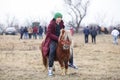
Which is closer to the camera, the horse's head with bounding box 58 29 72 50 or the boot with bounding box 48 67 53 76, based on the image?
the horse's head with bounding box 58 29 72 50

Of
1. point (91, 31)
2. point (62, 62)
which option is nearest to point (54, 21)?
point (62, 62)

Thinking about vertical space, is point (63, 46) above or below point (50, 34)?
below

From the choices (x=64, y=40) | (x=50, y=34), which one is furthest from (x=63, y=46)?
(x=50, y=34)

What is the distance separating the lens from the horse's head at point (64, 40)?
1168cm

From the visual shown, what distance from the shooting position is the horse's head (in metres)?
11.7

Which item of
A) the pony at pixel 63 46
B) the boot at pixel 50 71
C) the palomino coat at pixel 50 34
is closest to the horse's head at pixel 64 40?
the pony at pixel 63 46

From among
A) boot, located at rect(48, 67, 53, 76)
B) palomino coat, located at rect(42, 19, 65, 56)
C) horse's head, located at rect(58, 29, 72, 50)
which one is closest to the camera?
horse's head, located at rect(58, 29, 72, 50)

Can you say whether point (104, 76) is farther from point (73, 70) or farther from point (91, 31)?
point (91, 31)

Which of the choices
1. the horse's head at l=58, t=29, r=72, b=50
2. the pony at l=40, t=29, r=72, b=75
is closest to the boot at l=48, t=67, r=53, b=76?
the pony at l=40, t=29, r=72, b=75

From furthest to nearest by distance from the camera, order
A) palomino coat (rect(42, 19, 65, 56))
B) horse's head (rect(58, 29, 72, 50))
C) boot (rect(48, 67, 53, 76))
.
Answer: boot (rect(48, 67, 53, 76)) < palomino coat (rect(42, 19, 65, 56)) < horse's head (rect(58, 29, 72, 50))

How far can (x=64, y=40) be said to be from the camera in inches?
462

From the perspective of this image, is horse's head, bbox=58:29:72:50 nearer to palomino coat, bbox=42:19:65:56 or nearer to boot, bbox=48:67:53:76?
palomino coat, bbox=42:19:65:56

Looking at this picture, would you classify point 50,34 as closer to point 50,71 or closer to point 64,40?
point 64,40

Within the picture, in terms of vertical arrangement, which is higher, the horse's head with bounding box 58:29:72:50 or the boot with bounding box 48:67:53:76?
the horse's head with bounding box 58:29:72:50
